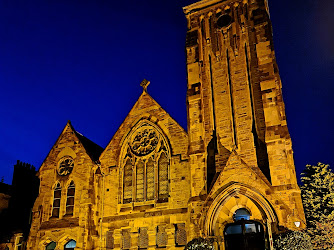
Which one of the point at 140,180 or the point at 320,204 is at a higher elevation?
the point at 140,180

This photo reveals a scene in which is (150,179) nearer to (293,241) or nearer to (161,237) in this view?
(161,237)

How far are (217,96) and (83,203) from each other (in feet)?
36.5

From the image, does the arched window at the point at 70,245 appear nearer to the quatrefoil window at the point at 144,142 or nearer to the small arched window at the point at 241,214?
the quatrefoil window at the point at 144,142

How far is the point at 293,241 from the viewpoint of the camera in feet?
54.5

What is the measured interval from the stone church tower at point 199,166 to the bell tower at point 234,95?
6 cm

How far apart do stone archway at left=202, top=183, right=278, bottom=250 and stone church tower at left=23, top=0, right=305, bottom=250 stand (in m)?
0.05

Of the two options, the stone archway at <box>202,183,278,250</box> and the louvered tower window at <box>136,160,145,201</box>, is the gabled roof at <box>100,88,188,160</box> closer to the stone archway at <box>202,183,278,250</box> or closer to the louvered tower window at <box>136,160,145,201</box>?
the louvered tower window at <box>136,160,145,201</box>

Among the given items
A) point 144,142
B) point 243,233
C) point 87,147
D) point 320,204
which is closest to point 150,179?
point 144,142

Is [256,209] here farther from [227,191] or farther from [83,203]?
[83,203]

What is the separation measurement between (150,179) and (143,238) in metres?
3.71

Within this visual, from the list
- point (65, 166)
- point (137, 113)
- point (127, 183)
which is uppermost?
point (137, 113)

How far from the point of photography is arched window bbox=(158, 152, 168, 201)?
2344cm

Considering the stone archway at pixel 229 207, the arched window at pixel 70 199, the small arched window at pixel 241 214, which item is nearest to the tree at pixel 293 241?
the stone archway at pixel 229 207

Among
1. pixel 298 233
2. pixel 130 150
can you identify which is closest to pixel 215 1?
pixel 130 150
